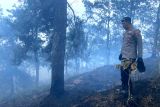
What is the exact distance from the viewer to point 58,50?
14.7 m

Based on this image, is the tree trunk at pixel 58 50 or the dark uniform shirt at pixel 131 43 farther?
the tree trunk at pixel 58 50

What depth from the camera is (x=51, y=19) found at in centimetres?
1862

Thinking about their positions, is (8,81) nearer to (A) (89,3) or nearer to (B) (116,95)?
(A) (89,3)

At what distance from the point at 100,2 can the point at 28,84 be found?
62.2 feet

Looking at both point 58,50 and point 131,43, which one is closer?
point 131,43

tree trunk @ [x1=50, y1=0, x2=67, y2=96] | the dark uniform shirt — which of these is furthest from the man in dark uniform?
tree trunk @ [x1=50, y1=0, x2=67, y2=96]

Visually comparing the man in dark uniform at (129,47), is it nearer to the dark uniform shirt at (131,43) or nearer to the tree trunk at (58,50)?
the dark uniform shirt at (131,43)

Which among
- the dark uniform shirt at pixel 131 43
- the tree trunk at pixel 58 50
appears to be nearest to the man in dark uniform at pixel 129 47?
the dark uniform shirt at pixel 131 43

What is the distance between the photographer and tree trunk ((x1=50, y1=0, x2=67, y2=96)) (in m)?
14.7

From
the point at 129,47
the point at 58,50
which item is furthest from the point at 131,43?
the point at 58,50

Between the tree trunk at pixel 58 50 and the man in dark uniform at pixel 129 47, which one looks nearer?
the man in dark uniform at pixel 129 47

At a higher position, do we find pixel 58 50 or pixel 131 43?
pixel 131 43

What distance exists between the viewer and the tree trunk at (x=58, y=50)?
14.7m

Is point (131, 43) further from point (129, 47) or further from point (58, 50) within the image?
point (58, 50)
